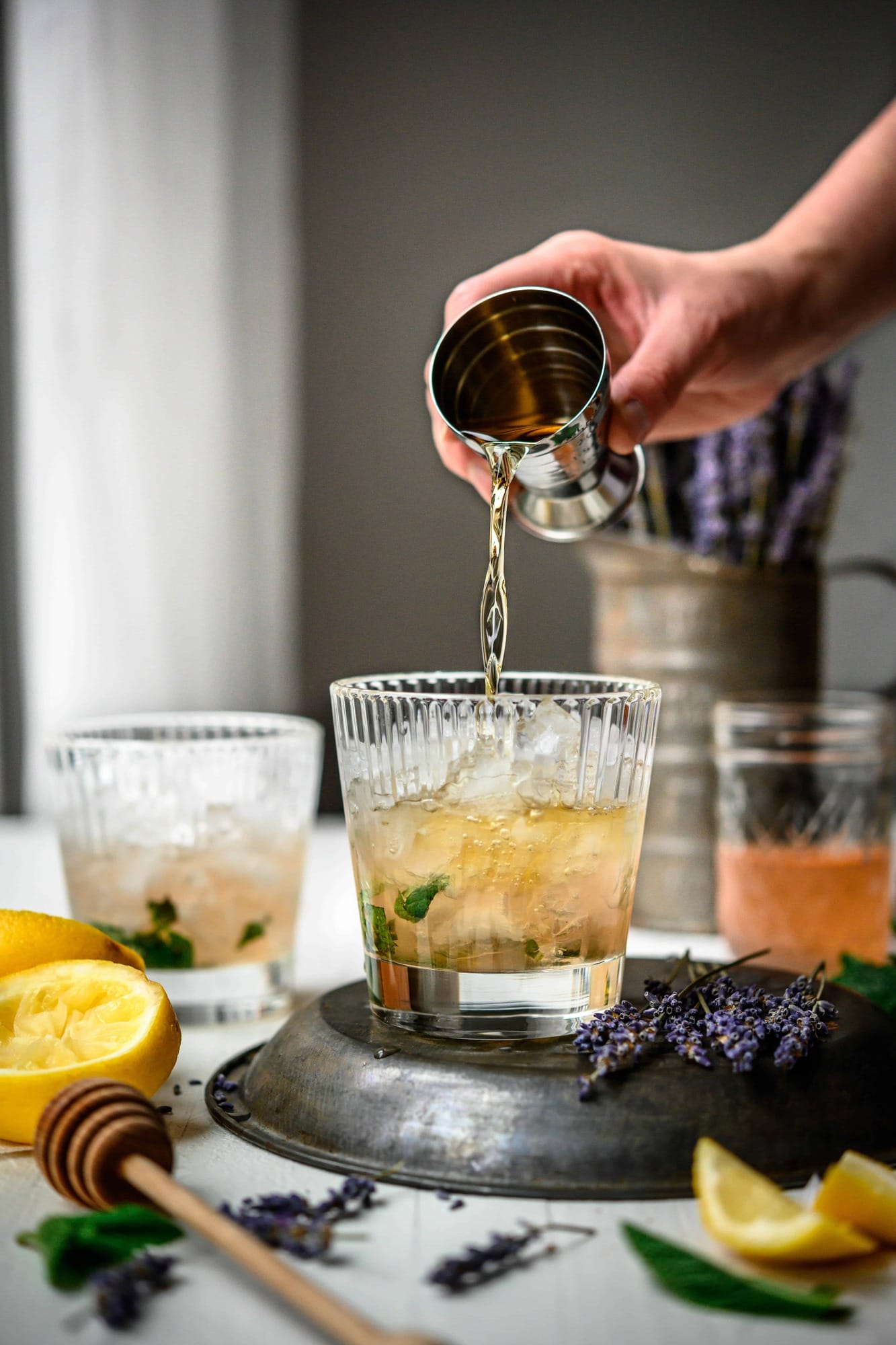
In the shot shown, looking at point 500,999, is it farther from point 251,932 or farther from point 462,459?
point 462,459

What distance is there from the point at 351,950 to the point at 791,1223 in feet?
2.87

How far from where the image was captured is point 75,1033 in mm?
870

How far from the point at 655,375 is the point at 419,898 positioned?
568 mm

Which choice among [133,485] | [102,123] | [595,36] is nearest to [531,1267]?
[133,485]

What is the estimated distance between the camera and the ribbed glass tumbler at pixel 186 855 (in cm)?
114

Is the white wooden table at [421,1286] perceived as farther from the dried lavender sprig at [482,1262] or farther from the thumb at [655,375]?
the thumb at [655,375]

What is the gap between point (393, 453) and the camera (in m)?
3.23

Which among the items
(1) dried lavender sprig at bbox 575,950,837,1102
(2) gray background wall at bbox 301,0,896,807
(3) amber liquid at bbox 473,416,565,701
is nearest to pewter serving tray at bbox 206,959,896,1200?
(1) dried lavender sprig at bbox 575,950,837,1102

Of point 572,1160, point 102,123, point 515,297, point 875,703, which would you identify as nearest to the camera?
point 572,1160

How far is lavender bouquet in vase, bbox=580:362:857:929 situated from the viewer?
1509mm

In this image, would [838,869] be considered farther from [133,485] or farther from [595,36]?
[595,36]

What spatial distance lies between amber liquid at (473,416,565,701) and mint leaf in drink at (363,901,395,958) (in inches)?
6.6

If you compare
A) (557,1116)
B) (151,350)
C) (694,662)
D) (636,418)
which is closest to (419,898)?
(557,1116)

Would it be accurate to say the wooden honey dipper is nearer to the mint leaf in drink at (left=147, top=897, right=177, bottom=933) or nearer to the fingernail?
the mint leaf in drink at (left=147, top=897, right=177, bottom=933)
